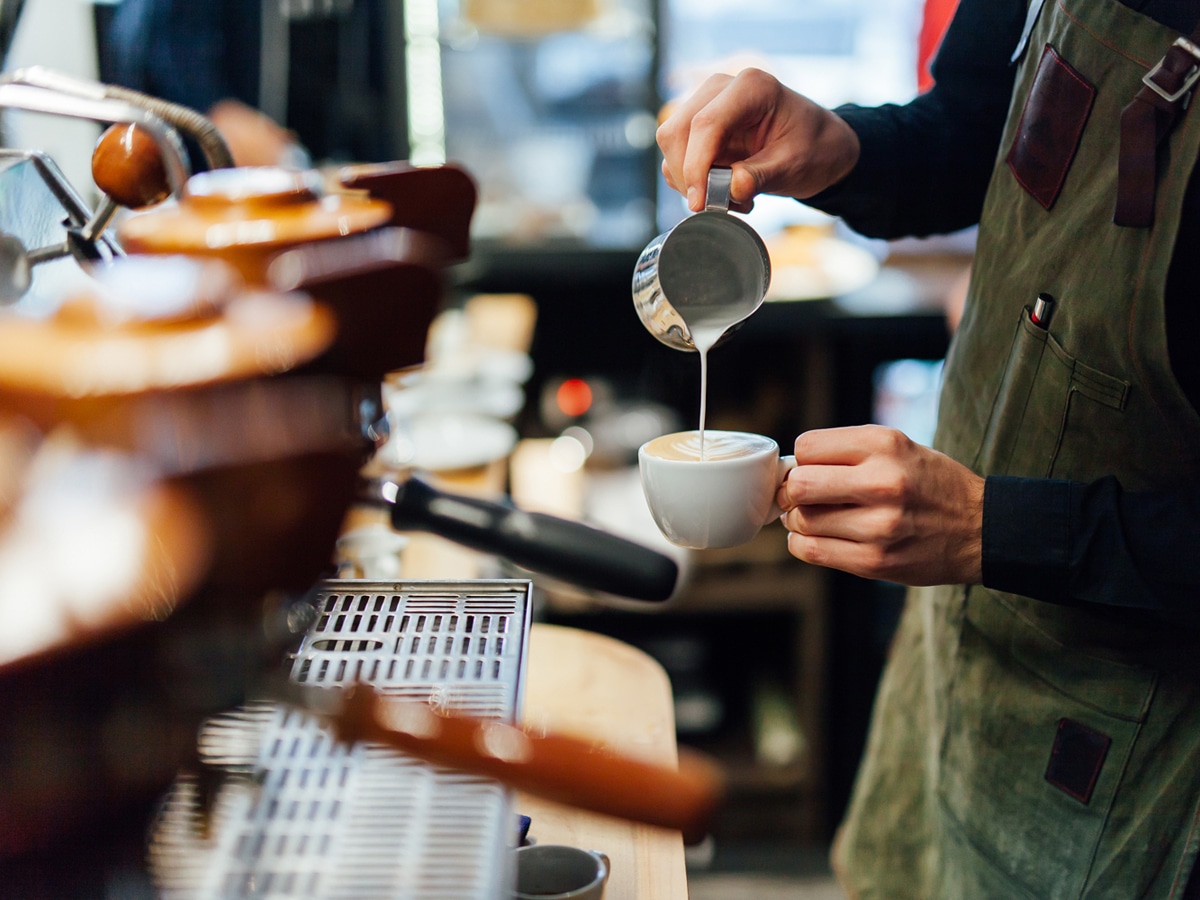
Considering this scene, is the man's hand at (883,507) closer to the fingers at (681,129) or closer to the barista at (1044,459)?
the barista at (1044,459)

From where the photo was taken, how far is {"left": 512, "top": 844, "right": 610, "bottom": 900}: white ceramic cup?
78 centimetres

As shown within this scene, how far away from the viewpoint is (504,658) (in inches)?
28.6

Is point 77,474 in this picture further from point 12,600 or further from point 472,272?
point 472,272

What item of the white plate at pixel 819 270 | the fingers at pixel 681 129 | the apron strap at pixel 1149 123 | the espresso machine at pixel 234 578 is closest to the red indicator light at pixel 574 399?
the white plate at pixel 819 270

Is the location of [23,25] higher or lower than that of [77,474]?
higher

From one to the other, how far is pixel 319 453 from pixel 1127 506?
2.31 ft

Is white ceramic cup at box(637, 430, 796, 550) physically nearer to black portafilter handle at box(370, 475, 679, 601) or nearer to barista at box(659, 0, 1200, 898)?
barista at box(659, 0, 1200, 898)

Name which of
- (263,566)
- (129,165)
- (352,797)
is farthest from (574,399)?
(263,566)

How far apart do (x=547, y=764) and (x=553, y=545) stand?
22 centimetres

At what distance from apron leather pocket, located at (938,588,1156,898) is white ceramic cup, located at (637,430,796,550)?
34cm

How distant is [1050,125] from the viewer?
0.99 m

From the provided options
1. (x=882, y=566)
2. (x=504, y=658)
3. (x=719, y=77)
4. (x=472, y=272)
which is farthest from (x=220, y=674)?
(x=472, y=272)

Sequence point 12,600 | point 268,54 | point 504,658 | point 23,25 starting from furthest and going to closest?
point 268,54 → point 23,25 → point 504,658 → point 12,600

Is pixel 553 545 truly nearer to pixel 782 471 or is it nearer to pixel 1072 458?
pixel 782 471
